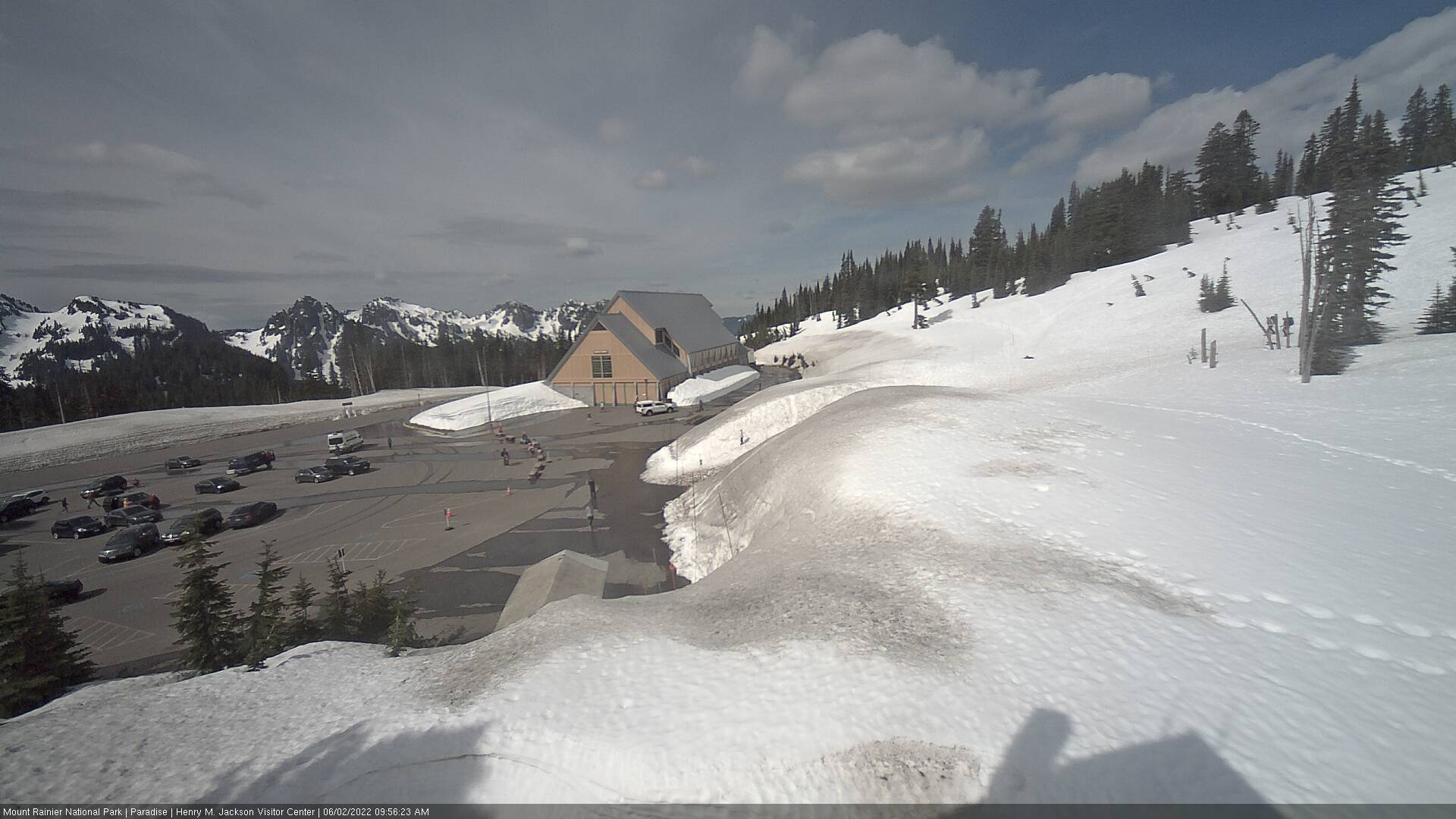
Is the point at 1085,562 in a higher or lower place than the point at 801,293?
lower

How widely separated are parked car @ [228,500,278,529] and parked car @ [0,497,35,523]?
13.4 metres

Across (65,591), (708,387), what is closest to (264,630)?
(65,591)

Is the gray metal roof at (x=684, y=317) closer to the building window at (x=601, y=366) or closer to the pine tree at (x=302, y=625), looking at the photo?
the building window at (x=601, y=366)

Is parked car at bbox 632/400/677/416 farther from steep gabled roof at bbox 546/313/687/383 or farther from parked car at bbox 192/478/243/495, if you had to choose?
parked car at bbox 192/478/243/495

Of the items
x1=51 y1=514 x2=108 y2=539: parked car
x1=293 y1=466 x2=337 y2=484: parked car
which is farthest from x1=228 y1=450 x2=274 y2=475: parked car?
x1=51 y1=514 x2=108 y2=539: parked car

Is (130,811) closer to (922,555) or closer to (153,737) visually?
(153,737)

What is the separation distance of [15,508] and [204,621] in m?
29.3

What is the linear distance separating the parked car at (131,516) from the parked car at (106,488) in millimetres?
6660

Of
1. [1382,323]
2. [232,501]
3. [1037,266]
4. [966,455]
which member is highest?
[1037,266]

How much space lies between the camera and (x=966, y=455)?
14.9m

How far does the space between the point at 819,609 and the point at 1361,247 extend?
117ft

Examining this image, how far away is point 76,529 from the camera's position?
2141 cm

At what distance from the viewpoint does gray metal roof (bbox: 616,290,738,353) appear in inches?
2270

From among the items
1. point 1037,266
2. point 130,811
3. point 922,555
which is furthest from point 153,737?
point 1037,266
